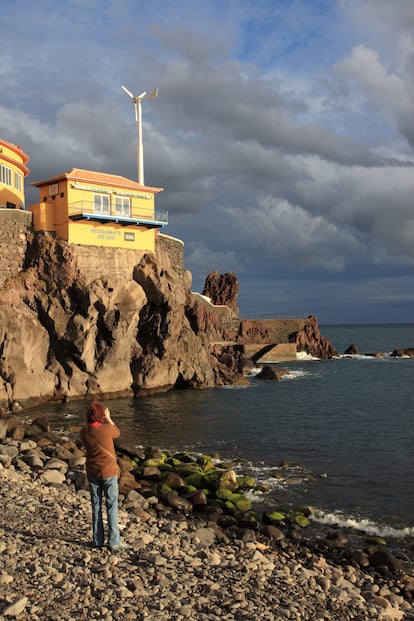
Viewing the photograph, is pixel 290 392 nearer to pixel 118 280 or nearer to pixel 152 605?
pixel 118 280

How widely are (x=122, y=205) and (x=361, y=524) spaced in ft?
110

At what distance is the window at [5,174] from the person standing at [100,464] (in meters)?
38.7

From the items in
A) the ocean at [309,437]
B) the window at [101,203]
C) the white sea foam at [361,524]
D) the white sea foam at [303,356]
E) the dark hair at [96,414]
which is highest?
the window at [101,203]

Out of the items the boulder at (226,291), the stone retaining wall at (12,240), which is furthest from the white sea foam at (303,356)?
the stone retaining wall at (12,240)

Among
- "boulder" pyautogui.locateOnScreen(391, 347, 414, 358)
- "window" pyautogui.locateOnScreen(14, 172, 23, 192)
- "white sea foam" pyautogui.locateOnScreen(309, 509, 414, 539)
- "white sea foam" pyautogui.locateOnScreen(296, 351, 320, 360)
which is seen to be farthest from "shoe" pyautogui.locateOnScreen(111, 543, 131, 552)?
"boulder" pyautogui.locateOnScreen(391, 347, 414, 358)

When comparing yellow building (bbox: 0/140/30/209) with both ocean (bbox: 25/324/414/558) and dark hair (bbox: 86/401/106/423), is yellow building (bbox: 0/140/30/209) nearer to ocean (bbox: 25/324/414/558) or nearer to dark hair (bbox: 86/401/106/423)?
ocean (bbox: 25/324/414/558)

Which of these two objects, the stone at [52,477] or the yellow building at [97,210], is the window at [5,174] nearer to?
the yellow building at [97,210]

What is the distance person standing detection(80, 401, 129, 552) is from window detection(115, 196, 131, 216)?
116 feet

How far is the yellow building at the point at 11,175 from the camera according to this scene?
44875mm

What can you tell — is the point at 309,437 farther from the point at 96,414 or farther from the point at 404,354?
the point at 404,354

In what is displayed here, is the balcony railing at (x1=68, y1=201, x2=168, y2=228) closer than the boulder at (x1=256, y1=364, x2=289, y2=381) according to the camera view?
Yes

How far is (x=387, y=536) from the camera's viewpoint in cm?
1636

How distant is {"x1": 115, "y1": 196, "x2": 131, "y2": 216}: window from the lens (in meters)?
44.6

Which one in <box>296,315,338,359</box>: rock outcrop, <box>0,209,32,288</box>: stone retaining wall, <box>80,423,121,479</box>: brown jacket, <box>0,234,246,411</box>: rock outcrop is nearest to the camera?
<box>80,423,121,479</box>: brown jacket
